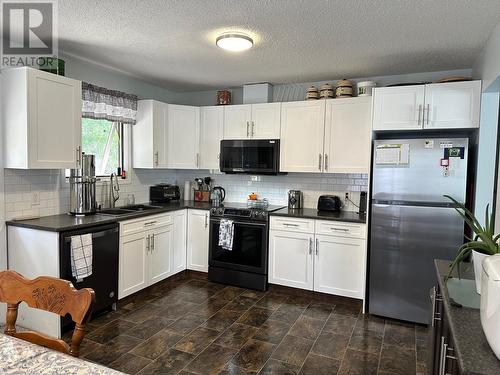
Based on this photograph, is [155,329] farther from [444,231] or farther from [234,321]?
[444,231]

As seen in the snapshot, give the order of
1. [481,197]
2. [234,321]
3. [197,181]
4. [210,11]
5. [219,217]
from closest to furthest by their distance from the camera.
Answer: [210,11], [481,197], [234,321], [219,217], [197,181]

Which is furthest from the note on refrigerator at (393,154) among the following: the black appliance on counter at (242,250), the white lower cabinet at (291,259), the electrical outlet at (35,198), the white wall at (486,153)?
the electrical outlet at (35,198)

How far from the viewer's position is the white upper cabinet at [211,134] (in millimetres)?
4492

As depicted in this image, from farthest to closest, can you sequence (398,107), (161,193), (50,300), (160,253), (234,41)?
(161,193) → (160,253) → (398,107) → (234,41) → (50,300)

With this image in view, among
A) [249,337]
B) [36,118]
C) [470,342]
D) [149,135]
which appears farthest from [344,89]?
[470,342]

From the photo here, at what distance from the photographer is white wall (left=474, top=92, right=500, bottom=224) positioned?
9.46ft

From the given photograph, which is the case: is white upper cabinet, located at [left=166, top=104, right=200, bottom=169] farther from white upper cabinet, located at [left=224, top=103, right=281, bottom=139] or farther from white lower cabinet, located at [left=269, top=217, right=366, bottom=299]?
white lower cabinet, located at [left=269, top=217, right=366, bottom=299]

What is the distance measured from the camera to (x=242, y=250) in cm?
403

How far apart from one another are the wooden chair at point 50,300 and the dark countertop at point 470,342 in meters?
1.25

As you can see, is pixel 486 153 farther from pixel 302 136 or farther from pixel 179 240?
pixel 179 240

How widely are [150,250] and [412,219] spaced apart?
2.70m

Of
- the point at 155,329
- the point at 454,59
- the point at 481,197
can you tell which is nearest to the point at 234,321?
the point at 155,329

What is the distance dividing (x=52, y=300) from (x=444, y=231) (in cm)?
300

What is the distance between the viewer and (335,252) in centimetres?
361
